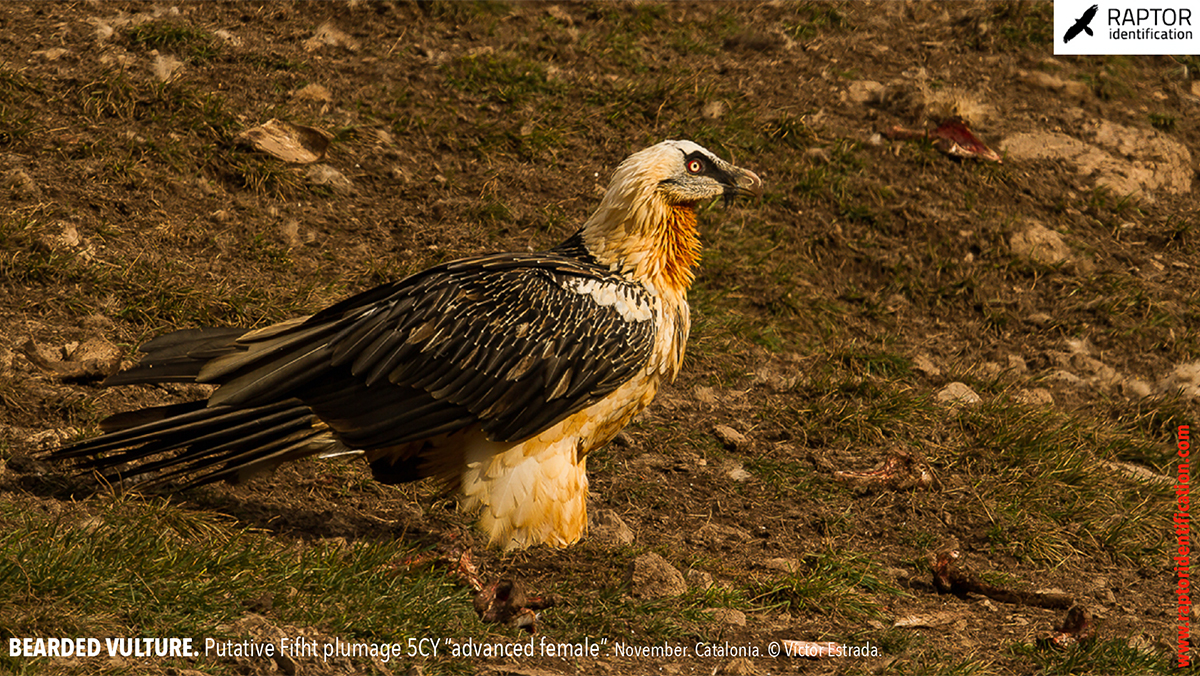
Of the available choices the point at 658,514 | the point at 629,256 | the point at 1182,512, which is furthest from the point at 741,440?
the point at 1182,512

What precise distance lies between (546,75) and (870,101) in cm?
262

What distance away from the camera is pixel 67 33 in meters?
8.30

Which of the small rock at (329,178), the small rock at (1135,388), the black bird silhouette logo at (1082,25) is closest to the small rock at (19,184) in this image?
the small rock at (329,178)

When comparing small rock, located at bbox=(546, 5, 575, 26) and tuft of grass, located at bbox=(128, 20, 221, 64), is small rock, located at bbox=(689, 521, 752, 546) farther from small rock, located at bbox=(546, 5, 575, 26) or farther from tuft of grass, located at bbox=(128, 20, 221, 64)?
small rock, located at bbox=(546, 5, 575, 26)

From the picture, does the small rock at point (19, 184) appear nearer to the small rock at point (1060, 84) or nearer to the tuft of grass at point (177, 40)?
the tuft of grass at point (177, 40)

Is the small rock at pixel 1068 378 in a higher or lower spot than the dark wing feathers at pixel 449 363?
lower

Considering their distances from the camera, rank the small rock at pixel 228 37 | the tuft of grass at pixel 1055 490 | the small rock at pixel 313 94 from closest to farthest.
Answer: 1. the tuft of grass at pixel 1055 490
2. the small rock at pixel 313 94
3. the small rock at pixel 228 37

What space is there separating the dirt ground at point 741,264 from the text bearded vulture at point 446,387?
301 millimetres

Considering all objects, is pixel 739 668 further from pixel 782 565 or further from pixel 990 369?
pixel 990 369

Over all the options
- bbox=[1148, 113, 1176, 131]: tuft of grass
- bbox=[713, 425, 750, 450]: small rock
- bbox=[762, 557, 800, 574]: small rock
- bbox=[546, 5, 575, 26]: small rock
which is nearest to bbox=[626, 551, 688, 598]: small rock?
bbox=[762, 557, 800, 574]: small rock

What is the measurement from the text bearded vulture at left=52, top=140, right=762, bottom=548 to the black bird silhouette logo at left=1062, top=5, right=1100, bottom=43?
6.22m

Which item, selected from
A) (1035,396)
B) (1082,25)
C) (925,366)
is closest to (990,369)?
(1035,396)

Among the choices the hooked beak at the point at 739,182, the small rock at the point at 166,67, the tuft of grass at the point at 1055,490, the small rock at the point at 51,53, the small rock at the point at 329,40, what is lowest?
the tuft of grass at the point at 1055,490

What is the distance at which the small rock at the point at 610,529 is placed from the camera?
5.65m
